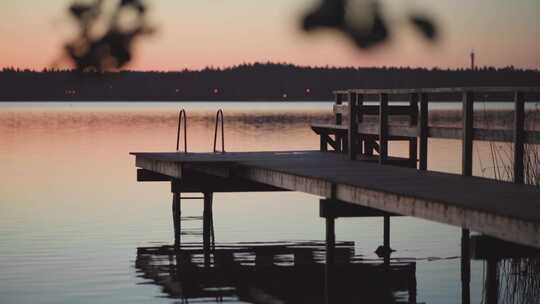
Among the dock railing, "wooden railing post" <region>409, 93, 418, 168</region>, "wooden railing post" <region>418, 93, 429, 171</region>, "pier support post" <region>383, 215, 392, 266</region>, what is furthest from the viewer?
"pier support post" <region>383, 215, 392, 266</region>

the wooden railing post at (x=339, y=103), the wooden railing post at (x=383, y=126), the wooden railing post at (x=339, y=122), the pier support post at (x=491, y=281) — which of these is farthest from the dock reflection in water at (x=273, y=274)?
the pier support post at (x=491, y=281)

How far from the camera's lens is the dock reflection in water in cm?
1568

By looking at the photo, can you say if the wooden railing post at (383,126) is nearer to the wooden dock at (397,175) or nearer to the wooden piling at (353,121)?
the wooden dock at (397,175)

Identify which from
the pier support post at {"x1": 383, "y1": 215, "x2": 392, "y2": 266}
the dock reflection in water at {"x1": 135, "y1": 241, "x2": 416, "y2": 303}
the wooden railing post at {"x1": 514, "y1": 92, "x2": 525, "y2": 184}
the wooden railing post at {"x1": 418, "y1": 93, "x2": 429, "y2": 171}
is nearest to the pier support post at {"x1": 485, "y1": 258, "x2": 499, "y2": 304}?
the wooden railing post at {"x1": 514, "y1": 92, "x2": 525, "y2": 184}

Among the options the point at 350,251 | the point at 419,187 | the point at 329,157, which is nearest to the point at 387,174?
the point at 419,187

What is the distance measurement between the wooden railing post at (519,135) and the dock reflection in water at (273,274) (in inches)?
132

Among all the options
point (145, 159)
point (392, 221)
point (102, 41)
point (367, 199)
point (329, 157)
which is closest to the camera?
point (102, 41)

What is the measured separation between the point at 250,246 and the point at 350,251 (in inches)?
93.5

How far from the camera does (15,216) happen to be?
28.8 m

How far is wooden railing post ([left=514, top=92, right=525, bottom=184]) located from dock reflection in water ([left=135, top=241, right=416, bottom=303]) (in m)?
3.36

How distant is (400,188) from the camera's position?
35.3 feet

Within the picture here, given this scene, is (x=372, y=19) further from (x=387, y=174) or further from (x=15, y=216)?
(x=15, y=216)

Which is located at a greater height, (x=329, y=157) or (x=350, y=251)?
(x=329, y=157)

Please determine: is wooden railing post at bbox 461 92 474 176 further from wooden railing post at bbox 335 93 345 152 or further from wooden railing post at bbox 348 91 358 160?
wooden railing post at bbox 335 93 345 152
